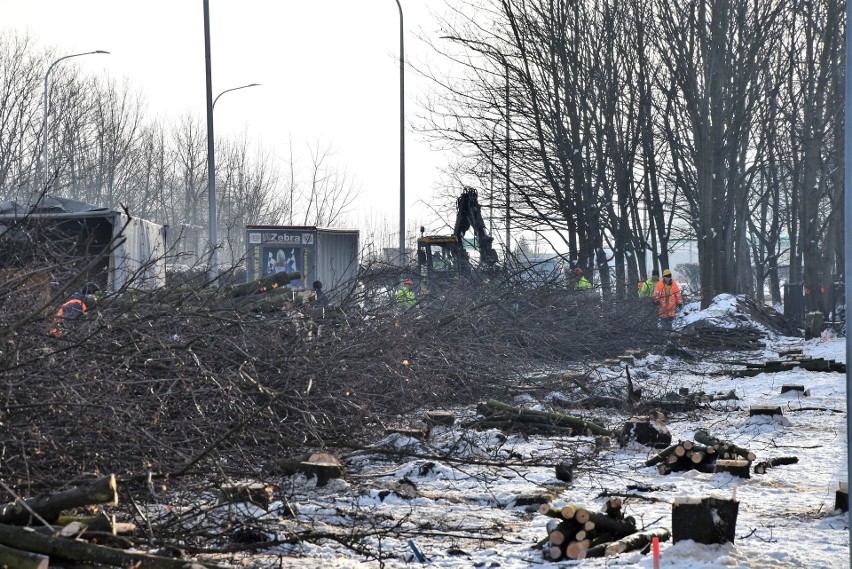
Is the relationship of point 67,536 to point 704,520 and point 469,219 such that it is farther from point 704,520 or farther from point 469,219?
point 469,219

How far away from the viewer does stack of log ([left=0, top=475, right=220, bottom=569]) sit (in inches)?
185

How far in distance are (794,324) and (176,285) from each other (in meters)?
23.6

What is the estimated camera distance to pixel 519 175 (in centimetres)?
3033

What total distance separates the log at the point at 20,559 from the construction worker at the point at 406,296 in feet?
26.9

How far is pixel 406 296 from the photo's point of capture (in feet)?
44.9

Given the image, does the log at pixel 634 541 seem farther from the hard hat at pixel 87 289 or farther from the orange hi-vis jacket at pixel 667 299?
the orange hi-vis jacket at pixel 667 299

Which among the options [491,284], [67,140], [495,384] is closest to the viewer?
[495,384]

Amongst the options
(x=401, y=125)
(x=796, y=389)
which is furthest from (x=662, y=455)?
(x=401, y=125)

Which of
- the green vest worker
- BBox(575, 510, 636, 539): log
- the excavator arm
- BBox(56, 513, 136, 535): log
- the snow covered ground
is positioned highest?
the excavator arm

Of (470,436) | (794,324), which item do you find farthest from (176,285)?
(794,324)

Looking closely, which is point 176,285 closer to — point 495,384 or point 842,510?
point 495,384

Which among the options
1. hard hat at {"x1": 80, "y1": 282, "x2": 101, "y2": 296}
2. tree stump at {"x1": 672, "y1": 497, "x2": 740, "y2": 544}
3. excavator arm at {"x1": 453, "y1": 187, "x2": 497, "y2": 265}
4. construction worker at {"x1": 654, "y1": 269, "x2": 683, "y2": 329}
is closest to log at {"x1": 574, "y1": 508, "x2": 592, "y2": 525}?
tree stump at {"x1": 672, "y1": 497, "x2": 740, "y2": 544}

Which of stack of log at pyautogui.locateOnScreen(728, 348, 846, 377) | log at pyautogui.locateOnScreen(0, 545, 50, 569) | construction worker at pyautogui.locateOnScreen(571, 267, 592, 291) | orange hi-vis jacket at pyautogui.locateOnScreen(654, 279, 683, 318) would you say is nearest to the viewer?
log at pyautogui.locateOnScreen(0, 545, 50, 569)

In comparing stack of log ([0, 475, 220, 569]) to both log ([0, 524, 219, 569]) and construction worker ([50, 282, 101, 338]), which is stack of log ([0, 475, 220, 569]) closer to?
log ([0, 524, 219, 569])
